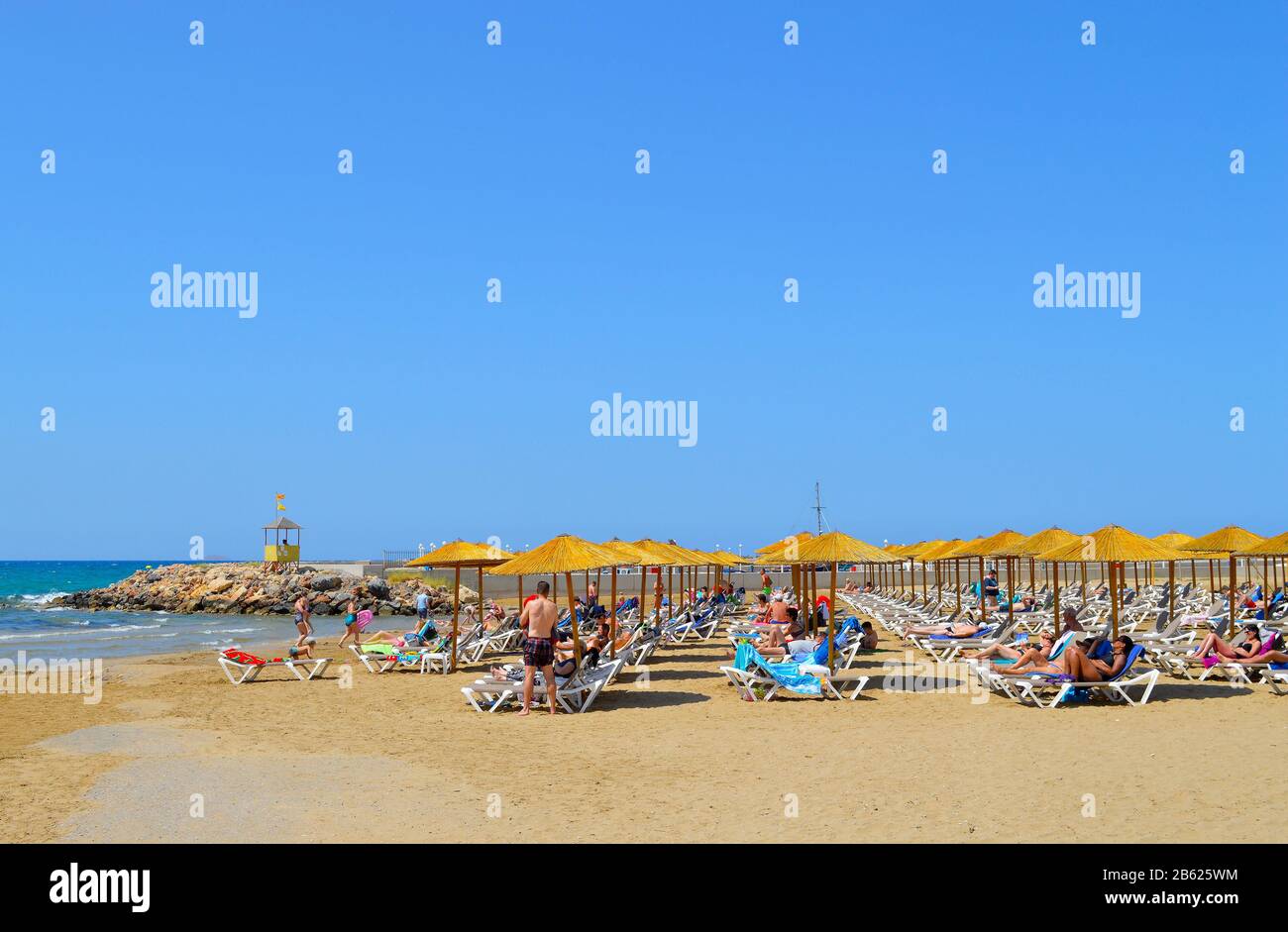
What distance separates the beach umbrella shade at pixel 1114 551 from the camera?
12.6 m

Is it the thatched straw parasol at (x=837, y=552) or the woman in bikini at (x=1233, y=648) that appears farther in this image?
the thatched straw parasol at (x=837, y=552)

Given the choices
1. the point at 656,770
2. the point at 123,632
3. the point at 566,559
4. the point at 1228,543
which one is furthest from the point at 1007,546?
the point at 123,632

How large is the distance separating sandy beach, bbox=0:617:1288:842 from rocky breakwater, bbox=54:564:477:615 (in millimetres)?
27889

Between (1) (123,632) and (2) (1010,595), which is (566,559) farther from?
(1) (123,632)

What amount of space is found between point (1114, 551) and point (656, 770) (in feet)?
23.6

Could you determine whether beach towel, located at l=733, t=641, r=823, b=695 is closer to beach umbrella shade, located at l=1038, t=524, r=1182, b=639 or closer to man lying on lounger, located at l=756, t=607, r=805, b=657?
man lying on lounger, located at l=756, t=607, r=805, b=657

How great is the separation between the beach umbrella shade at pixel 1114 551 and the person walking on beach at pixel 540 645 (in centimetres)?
647

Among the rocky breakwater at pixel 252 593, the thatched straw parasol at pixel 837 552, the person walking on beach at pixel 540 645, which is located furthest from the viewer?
the rocky breakwater at pixel 252 593

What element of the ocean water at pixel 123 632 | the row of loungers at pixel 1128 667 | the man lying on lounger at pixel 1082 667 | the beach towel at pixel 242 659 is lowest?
the ocean water at pixel 123 632

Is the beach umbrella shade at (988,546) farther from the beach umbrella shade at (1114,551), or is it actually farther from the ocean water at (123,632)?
the ocean water at (123,632)

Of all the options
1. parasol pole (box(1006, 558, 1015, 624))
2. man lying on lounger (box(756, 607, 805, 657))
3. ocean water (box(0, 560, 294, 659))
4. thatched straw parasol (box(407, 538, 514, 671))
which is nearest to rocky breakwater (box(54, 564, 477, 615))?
ocean water (box(0, 560, 294, 659))

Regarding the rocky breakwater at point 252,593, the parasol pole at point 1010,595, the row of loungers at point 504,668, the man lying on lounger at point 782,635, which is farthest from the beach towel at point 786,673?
the rocky breakwater at point 252,593

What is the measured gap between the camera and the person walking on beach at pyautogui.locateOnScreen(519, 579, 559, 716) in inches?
433
